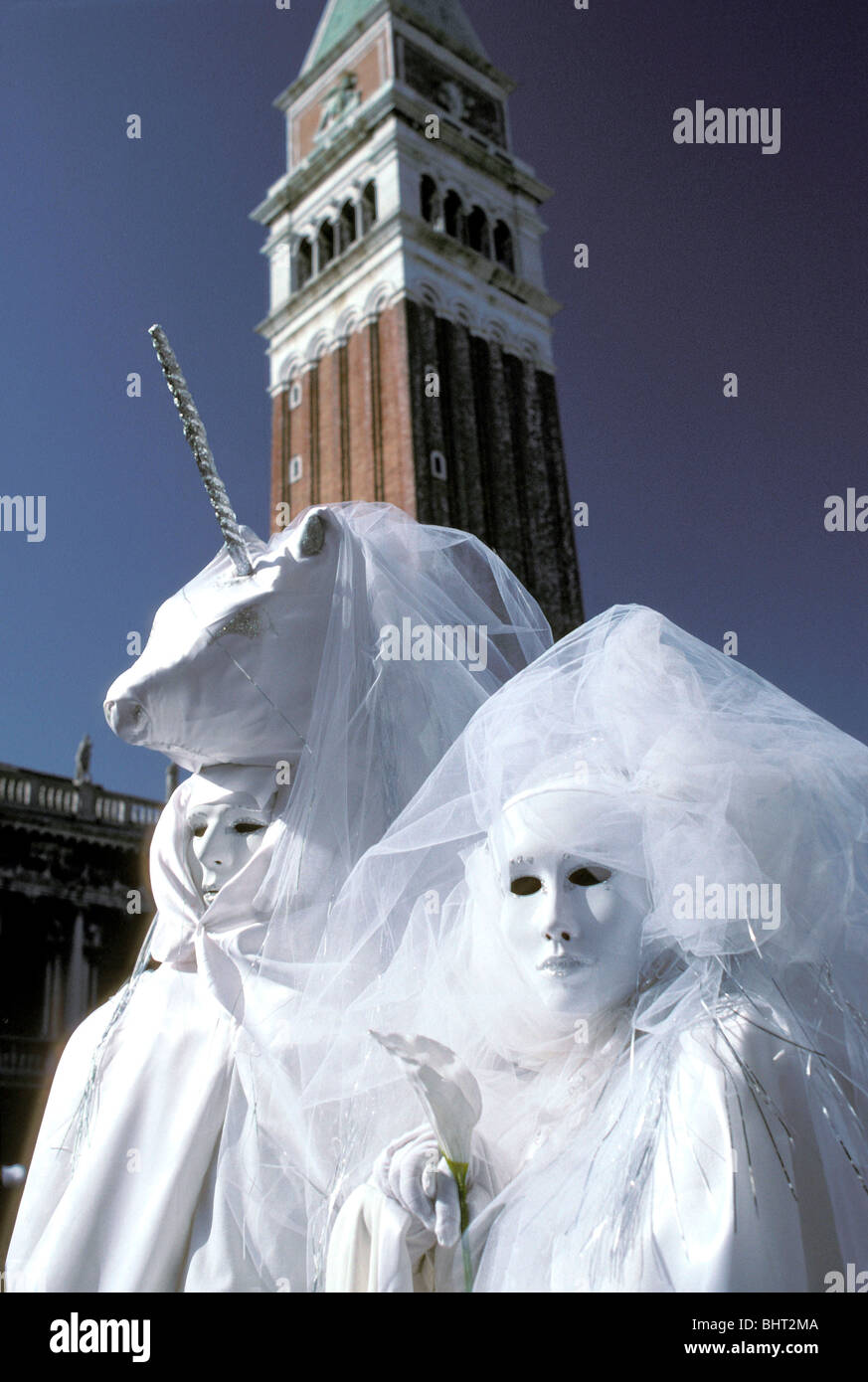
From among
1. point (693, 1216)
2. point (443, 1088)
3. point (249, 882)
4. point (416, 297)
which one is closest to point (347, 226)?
point (416, 297)

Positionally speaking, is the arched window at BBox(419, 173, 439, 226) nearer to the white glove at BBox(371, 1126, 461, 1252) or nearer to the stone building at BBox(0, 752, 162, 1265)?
the stone building at BBox(0, 752, 162, 1265)

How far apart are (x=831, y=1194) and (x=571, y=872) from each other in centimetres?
55

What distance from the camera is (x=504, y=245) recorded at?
1579cm

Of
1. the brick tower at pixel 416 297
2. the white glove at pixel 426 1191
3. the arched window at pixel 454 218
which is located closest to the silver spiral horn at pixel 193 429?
the white glove at pixel 426 1191

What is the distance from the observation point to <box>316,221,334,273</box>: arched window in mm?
15742

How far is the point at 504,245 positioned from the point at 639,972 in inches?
601

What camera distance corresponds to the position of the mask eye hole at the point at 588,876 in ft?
6.02

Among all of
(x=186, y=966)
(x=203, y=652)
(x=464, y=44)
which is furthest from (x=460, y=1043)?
(x=464, y=44)

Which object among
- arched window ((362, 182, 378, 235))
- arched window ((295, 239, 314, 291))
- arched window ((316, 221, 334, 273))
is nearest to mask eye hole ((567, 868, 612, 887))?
arched window ((362, 182, 378, 235))

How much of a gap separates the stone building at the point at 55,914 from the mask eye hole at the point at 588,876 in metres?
8.43

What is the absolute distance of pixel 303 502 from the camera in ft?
50.9

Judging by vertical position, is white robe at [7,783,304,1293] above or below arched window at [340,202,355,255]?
below

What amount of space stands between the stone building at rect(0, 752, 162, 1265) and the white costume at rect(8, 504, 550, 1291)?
24.9ft
